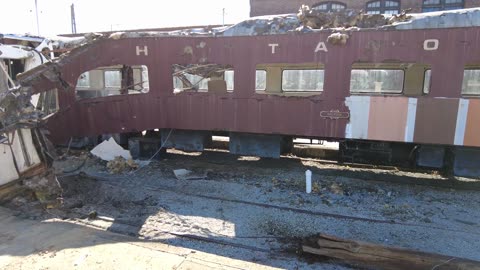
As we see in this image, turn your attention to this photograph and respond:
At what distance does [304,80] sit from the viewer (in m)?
8.45

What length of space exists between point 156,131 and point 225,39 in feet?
10.4

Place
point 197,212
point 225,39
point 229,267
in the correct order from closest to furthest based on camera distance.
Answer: point 229,267 → point 197,212 → point 225,39

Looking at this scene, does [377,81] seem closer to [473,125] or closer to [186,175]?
[473,125]

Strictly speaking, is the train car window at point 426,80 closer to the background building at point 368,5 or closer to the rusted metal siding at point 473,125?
the rusted metal siding at point 473,125

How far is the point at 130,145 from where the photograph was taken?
29.4 feet

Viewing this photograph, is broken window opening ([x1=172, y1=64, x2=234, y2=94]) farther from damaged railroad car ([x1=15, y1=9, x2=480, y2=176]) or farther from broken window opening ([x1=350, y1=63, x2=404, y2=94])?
broken window opening ([x1=350, y1=63, x2=404, y2=94])

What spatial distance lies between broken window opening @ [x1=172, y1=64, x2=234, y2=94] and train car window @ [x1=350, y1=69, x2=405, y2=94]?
282 cm

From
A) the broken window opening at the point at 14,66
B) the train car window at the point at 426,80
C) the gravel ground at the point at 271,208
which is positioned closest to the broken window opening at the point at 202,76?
the gravel ground at the point at 271,208

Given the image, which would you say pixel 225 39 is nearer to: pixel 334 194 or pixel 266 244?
pixel 334 194

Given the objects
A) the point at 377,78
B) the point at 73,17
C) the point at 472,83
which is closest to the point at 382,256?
the point at 377,78

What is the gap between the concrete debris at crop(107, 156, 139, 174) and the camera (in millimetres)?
8000

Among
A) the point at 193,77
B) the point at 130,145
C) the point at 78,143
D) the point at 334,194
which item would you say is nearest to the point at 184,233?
Answer: the point at 334,194

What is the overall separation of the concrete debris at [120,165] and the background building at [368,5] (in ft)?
65.2

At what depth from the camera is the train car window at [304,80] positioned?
330 inches
